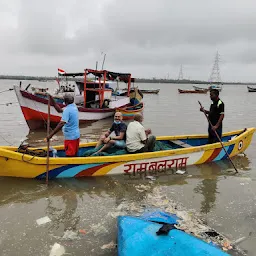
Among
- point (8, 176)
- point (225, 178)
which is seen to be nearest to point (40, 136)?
point (8, 176)

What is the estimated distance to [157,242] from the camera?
11.9 feet

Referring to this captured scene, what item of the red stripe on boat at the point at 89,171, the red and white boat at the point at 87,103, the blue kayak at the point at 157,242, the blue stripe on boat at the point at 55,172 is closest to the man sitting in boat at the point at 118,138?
the red stripe on boat at the point at 89,171

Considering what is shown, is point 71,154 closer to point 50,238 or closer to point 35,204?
point 35,204

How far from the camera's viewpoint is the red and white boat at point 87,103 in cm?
1409

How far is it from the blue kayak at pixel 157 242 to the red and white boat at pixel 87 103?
1025 centimetres

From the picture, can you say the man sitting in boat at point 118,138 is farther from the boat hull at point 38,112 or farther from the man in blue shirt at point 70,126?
the boat hull at point 38,112

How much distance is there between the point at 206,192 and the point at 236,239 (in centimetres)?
203

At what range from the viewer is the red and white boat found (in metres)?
14.1

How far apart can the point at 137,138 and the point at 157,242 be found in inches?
153

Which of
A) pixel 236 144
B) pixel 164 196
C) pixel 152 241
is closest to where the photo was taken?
pixel 152 241

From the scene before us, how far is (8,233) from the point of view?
15.0ft

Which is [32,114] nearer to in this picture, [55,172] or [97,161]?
[55,172]

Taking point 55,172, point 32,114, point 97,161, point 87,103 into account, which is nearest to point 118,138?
point 97,161

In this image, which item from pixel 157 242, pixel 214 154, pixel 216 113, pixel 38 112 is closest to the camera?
pixel 157 242
